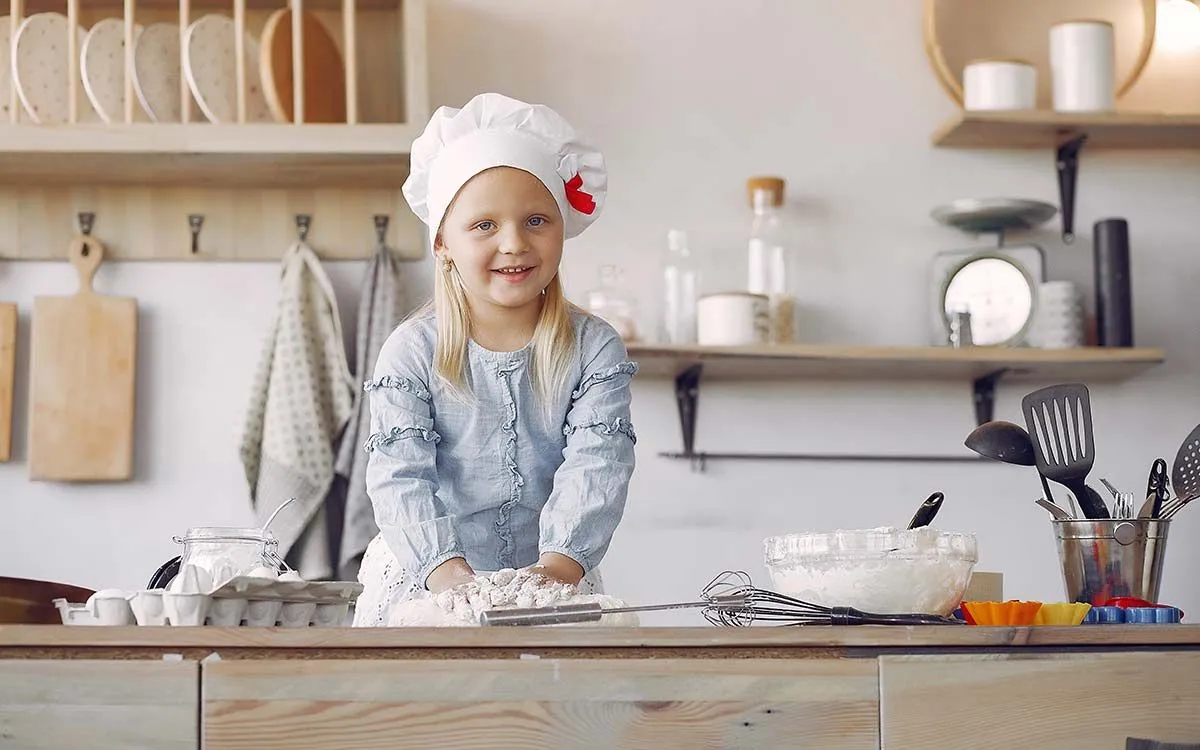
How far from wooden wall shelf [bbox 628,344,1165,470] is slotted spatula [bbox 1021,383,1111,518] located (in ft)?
3.44

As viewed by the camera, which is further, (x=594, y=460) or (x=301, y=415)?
(x=301, y=415)

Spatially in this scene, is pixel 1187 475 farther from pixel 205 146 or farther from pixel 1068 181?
pixel 205 146

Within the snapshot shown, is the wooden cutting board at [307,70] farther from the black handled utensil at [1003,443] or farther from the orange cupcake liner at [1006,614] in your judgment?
the orange cupcake liner at [1006,614]

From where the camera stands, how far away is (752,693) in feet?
3.08

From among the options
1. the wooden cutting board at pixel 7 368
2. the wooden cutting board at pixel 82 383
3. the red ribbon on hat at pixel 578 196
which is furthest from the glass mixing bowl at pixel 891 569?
the wooden cutting board at pixel 7 368

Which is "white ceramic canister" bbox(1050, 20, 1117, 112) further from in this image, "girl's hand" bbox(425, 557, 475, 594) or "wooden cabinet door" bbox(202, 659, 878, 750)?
"wooden cabinet door" bbox(202, 659, 878, 750)

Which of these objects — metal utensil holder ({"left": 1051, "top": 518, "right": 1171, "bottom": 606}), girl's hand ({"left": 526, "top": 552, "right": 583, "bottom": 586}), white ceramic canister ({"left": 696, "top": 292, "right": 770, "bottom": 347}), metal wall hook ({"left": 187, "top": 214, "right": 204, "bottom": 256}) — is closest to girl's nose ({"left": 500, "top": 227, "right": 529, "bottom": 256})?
girl's hand ({"left": 526, "top": 552, "right": 583, "bottom": 586})

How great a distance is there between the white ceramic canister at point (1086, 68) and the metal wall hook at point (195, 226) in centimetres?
145

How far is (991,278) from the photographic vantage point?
2561mm

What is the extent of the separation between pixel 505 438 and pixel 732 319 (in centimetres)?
95

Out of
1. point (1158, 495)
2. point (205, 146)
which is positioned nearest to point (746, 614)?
point (1158, 495)

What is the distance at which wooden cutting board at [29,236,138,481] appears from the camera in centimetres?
244

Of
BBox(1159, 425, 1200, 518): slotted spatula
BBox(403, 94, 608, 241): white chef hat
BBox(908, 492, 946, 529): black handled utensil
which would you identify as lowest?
BBox(908, 492, 946, 529): black handled utensil

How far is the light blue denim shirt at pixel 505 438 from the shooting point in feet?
4.80
